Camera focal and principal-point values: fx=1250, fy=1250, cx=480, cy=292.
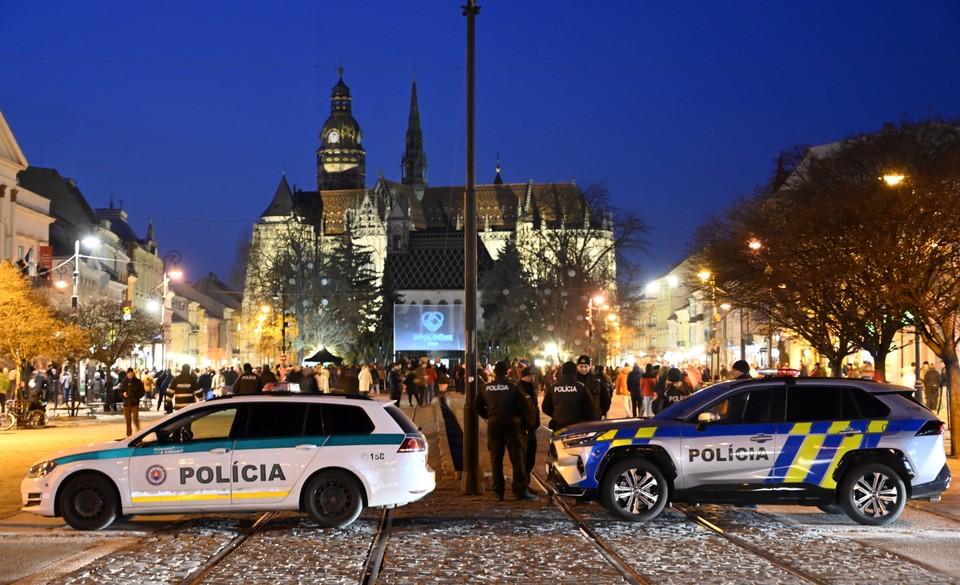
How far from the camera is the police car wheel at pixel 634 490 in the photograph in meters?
13.7

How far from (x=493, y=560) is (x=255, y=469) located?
3.45 meters

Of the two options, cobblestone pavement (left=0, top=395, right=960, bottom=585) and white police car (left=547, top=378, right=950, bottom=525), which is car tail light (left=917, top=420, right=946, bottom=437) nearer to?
white police car (left=547, top=378, right=950, bottom=525)

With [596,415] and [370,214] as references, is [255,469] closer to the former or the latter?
[596,415]

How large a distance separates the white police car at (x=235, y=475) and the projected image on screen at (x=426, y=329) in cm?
5068

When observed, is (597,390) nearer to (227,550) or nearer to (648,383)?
(227,550)

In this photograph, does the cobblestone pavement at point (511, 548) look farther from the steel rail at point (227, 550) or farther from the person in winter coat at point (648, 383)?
the person in winter coat at point (648, 383)

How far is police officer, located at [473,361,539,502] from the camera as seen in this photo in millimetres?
15742

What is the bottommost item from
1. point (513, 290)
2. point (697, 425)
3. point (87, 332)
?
point (697, 425)

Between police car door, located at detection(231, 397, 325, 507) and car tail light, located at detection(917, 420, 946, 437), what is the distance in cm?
656

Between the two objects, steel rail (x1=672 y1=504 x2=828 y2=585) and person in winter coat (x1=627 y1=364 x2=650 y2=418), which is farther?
person in winter coat (x1=627 y1=364 x2=650 y2=418)

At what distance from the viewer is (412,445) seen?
13.5 m

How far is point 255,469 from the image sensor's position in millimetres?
13273

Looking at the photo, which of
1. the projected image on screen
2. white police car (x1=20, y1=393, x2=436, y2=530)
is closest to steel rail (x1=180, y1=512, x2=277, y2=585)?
white police car (x1=20, y1=393, x2=436, y2=530)

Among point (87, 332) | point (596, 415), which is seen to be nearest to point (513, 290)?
point (87, 332)
